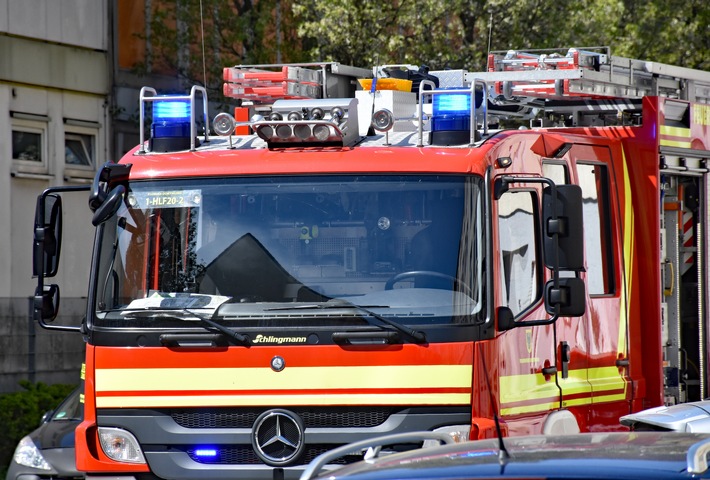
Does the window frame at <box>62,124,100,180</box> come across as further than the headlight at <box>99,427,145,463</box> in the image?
Yes

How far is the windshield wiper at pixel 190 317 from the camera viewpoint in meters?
6.76

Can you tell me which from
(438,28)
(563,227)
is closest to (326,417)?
(563,227)

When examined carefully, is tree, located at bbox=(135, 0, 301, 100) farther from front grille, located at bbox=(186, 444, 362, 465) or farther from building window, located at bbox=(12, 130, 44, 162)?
front grille, located at bbox=(186, 444, 362, 465)

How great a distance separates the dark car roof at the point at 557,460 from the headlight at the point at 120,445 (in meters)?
3.30

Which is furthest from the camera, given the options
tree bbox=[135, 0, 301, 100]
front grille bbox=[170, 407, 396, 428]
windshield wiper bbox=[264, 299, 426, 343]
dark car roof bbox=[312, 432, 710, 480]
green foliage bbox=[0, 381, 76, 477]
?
tree bbox=[135, 0, 301, 100]

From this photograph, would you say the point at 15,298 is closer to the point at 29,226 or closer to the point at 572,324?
the point at 29,226

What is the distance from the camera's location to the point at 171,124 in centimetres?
768

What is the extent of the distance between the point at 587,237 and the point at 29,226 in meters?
12.1

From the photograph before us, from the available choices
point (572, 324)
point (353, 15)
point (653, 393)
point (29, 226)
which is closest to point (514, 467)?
point (572, 324)

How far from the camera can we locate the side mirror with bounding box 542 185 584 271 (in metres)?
6.75

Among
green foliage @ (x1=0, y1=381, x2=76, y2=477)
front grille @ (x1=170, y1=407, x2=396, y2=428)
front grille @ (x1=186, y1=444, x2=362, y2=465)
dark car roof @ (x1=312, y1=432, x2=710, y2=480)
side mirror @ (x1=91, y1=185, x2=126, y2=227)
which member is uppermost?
side mirror @ (x1=91, y1=185, x2=126, y2=227)

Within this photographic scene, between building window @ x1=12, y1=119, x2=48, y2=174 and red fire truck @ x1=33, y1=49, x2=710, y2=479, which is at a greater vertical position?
building window @ x1=12, y1=119, x2=48, y2=174

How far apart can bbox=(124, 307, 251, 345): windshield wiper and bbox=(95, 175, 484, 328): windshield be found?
1cm

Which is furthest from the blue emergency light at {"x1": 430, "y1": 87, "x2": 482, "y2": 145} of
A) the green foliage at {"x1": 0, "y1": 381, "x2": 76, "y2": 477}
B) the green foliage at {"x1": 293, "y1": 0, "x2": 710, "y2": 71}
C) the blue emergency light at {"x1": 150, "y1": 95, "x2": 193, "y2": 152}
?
the green foliage at {"x1": 293, "y1": 0, "x2": 710, "y2": 71}
